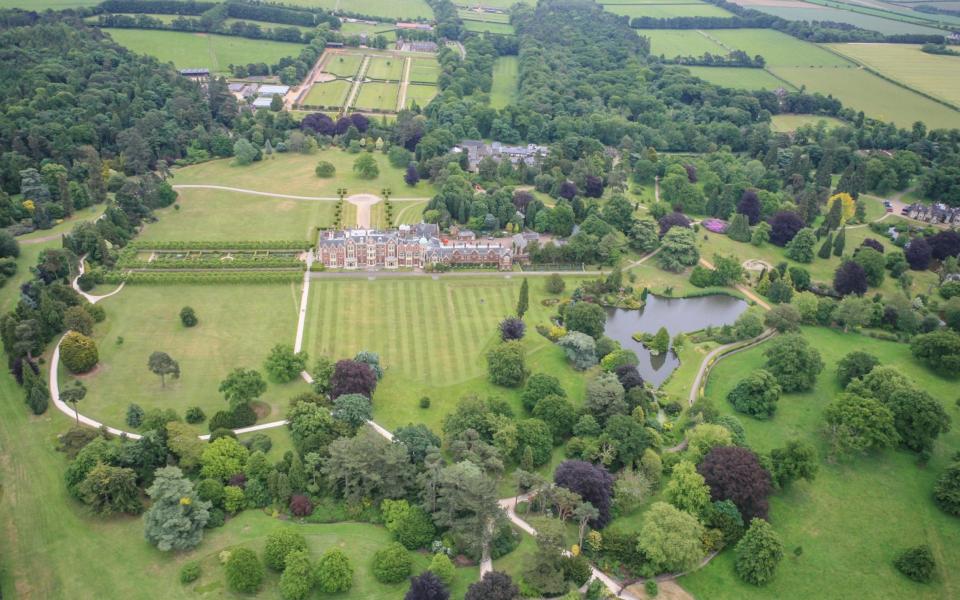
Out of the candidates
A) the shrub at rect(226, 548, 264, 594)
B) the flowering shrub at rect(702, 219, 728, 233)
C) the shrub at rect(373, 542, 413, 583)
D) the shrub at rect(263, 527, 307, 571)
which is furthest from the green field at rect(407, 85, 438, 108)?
the shrub at rect(226, 548, 264, 594)

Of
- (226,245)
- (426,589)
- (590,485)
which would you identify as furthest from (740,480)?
(226,245)

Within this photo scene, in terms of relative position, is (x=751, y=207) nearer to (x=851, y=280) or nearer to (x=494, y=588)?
(x=851, y=280)

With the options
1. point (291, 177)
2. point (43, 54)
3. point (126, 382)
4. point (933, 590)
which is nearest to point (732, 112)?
point (291, 177)

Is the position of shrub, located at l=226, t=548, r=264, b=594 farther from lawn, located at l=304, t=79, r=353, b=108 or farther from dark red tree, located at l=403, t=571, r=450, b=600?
lawn, located at l=304, t=79, r=353, b=108

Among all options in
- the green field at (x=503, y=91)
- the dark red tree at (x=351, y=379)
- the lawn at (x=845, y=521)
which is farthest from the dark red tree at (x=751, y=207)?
the dark red tree at (x=351, y=379)

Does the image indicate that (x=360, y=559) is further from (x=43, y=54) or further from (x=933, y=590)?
(x=43, y=54)
